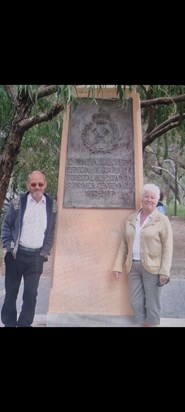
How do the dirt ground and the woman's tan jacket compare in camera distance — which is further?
the dirt ground

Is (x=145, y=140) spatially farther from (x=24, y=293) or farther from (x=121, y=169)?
(x=24, y=293)

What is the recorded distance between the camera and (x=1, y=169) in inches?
180

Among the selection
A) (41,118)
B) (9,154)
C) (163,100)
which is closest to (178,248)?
(163,100)

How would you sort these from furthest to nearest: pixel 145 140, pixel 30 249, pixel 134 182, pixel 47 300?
pixel 145 140 → pixel 47 300 → pixel 134 182 → pixel 30 249

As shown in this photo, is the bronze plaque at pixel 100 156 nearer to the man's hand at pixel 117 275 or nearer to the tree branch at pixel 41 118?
the tree branch at pixel 41 118

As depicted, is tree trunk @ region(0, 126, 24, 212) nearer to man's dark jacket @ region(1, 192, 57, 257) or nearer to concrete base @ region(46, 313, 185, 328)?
man's dark jacket @ region(1, 192, 57, 257)

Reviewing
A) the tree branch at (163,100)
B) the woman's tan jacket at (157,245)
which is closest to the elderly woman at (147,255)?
the woman's tan jacket at (157,245)

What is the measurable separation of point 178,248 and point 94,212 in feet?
8.34

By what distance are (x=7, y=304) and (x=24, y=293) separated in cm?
16

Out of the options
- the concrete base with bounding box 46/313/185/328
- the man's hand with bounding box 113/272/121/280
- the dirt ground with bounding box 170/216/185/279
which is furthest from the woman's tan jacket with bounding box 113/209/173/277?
the dirt ground with bounding box 170/216/185/279

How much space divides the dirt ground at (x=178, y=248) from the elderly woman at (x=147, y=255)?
2.29m

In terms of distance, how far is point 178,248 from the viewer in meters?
6.59

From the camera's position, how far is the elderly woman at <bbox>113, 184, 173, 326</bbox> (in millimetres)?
3938

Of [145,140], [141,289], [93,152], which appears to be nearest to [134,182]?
[93,152]
